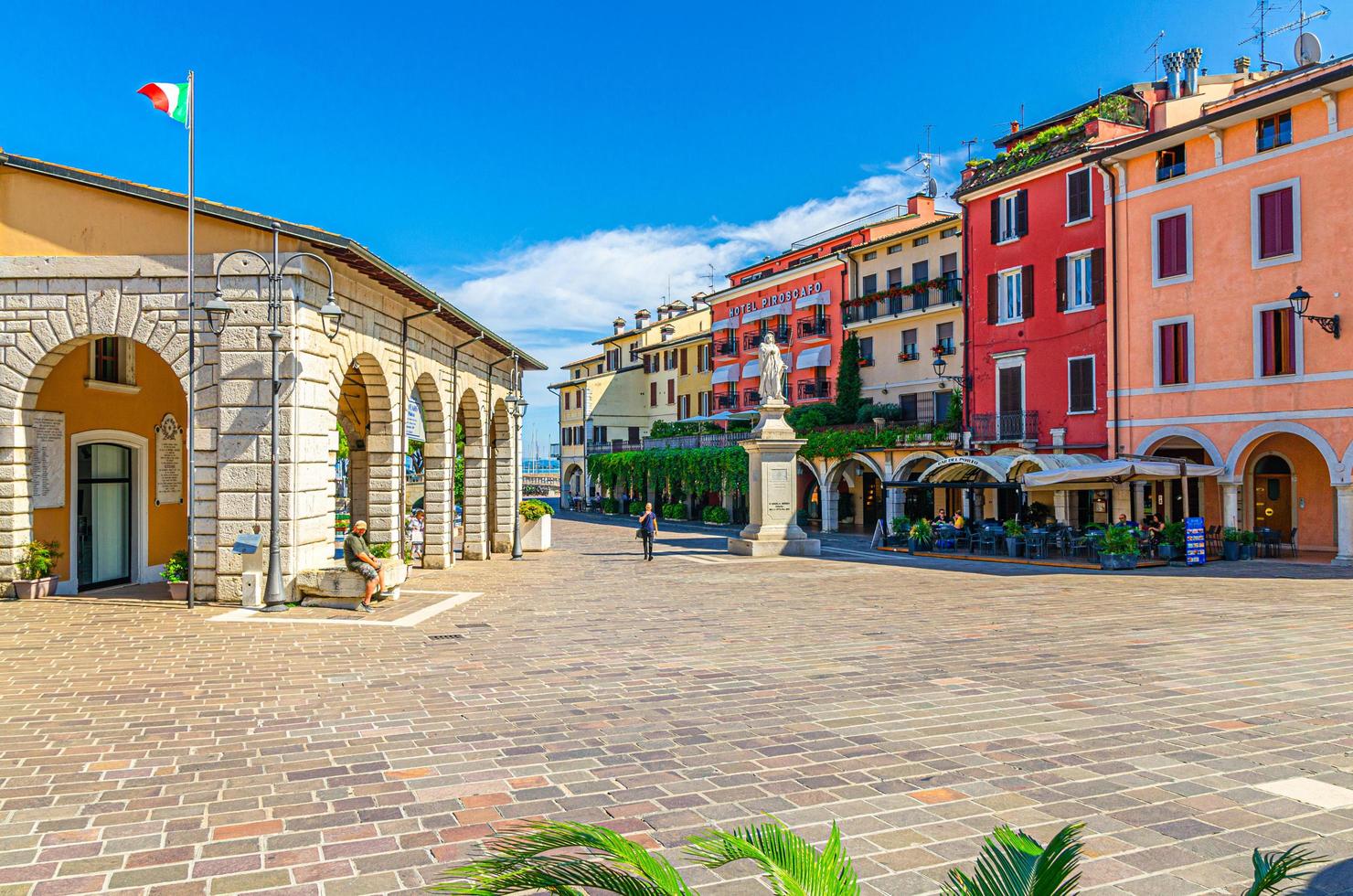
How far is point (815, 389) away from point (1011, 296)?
13.7 m

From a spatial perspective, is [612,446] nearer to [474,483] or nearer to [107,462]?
[474,483]

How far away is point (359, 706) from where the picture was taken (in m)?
7.66

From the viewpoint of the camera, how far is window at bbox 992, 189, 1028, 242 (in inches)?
1215

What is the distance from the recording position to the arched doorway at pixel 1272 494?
82.4 ft

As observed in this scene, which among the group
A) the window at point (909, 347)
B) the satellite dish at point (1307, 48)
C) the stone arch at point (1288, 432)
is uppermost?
the satellite dish at point (1307, 48)

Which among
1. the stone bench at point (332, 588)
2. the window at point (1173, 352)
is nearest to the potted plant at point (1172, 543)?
the window at point (1173, 352)

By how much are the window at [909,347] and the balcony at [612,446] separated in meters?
19.0

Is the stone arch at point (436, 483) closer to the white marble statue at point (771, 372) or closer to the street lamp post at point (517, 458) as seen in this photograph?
the street lamp post at point (517, 458)

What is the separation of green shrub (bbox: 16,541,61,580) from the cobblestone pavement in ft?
3.95

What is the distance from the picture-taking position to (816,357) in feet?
144

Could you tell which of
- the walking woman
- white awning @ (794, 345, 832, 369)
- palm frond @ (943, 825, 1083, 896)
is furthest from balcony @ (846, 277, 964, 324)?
palm frond @ (943, 825, 1083, 896)

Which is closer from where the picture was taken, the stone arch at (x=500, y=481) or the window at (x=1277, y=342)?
the window at (x=1277, y=342)

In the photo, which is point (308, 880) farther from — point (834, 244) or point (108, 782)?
point (834, 244)

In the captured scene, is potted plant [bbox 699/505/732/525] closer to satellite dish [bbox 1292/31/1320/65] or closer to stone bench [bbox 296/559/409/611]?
satellite dish [bbox 1292/31/1320/65]
